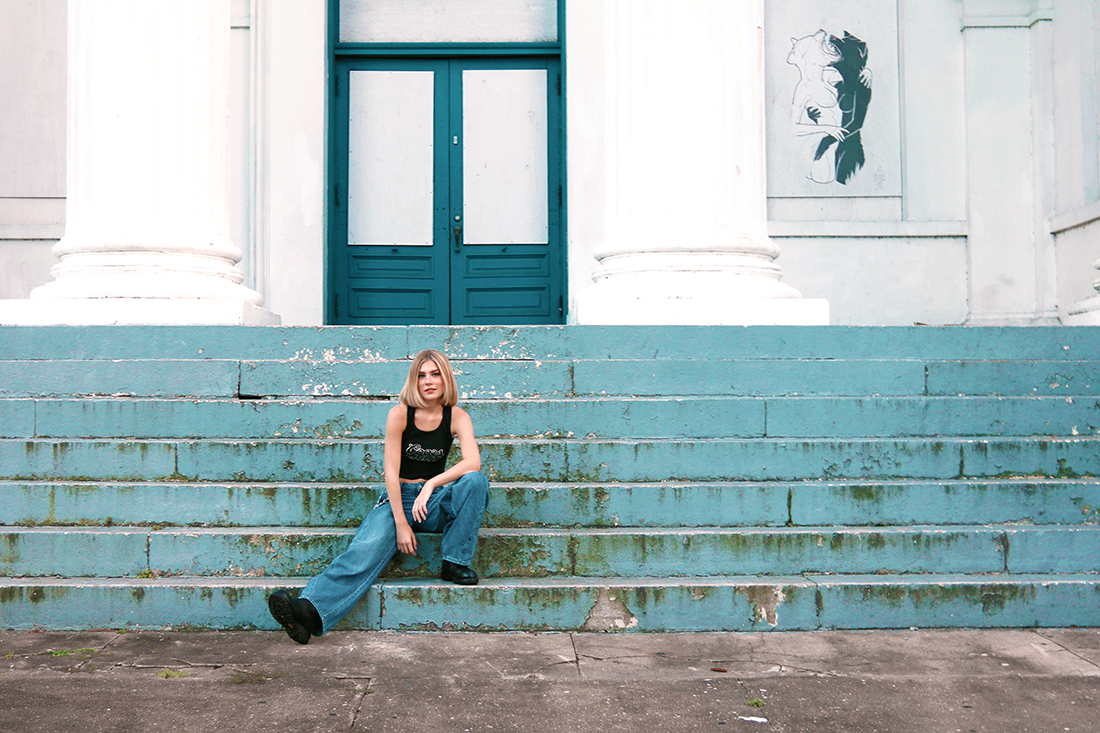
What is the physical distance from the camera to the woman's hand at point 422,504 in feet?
14.7

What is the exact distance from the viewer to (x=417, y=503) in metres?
4.50

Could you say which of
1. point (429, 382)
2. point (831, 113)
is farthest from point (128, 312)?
point (831, 113)

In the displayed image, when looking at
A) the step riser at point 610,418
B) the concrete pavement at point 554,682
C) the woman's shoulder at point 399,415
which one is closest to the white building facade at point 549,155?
the step riser at point 610,418

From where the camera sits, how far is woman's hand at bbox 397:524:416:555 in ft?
14.6

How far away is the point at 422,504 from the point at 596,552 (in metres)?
0.93

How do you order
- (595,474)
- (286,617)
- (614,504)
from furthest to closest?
(595,474) → (614,504) → (286,617)

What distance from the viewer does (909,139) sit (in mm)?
10219

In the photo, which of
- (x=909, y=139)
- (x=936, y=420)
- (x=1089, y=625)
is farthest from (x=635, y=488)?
(x=909, y=139)

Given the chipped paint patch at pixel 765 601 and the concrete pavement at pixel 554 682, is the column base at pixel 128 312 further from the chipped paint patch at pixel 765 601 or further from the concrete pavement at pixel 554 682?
the chipped paint patch at pixel 765 601

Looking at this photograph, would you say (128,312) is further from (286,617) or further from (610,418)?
(610,418)

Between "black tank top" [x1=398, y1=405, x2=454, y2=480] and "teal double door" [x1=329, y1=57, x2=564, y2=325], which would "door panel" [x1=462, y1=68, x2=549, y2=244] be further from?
"black tank top" [x1=398, y1=405, x2=454, y2=480]

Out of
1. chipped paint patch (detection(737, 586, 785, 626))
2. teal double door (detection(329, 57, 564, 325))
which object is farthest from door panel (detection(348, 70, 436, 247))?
chipped paint patch (detection(737, 586, 785, 626))

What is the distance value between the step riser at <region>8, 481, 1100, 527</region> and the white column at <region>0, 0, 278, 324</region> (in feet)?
6.24

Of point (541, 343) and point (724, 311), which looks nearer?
point (541, 343)
